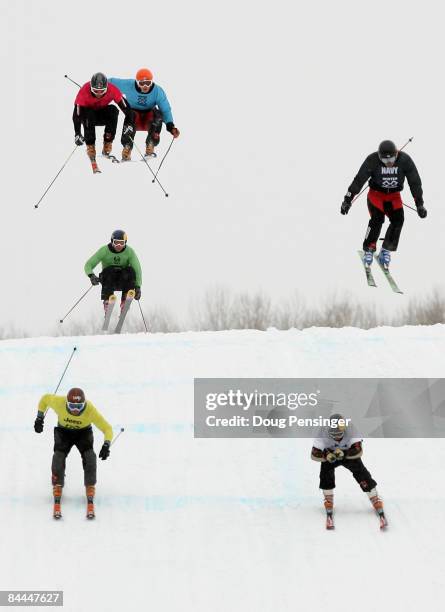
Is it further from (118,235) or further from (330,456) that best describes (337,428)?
(118,235)

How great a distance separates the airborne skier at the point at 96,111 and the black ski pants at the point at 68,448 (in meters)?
5.77

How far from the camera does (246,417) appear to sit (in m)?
15.9

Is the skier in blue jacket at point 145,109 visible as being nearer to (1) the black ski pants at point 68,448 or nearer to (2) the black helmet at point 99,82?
(2) the black helmet at point 99,82

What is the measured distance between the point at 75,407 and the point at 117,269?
564cm

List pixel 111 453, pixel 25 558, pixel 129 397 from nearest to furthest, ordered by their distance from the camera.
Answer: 1. pixel 25 558
2. pixel 111 453
3. pixel 129 397

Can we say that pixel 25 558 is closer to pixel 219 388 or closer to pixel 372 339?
pixel 219 388

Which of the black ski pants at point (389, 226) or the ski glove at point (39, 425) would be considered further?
the black ski pants at point (389, 226)

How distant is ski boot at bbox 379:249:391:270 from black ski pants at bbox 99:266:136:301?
3.82m

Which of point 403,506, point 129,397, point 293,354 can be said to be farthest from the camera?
point 293,354

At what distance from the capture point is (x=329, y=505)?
43.9 feet

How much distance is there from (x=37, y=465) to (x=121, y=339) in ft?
12.8

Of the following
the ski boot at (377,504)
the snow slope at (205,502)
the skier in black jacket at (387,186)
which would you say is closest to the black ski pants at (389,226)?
the skier in black jacket at (387,186)

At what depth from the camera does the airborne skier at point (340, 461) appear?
13.4 m

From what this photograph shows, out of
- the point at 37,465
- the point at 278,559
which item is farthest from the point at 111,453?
the point at 278,559
